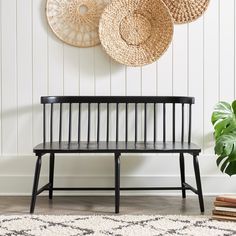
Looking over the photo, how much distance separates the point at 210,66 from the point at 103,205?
1279 mm

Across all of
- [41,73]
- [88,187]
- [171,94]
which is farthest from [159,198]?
[41,73]

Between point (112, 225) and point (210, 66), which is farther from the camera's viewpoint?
point (210, 66)

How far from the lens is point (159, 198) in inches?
141

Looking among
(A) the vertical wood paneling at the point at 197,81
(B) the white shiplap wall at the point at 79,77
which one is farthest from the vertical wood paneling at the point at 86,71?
(A) the vertical wood paneling at the point at 197,81

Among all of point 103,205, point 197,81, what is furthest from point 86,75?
point 103,205

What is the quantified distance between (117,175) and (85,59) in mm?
1023

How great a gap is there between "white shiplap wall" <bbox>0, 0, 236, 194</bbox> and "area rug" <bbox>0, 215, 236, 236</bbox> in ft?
2.58

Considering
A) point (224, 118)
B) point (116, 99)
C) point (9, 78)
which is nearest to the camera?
point (224, 118)

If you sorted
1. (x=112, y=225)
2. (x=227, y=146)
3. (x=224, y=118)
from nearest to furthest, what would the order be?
(x=112, y=225) → (x=227, y=146) → (x=224, y=118)

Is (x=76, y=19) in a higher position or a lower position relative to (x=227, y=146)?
higher

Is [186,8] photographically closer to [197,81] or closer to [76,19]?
[197,81]

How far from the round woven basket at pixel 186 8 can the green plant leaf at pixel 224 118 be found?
0.72 metres

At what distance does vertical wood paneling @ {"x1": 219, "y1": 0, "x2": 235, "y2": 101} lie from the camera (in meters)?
3.68

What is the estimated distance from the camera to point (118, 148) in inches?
123
